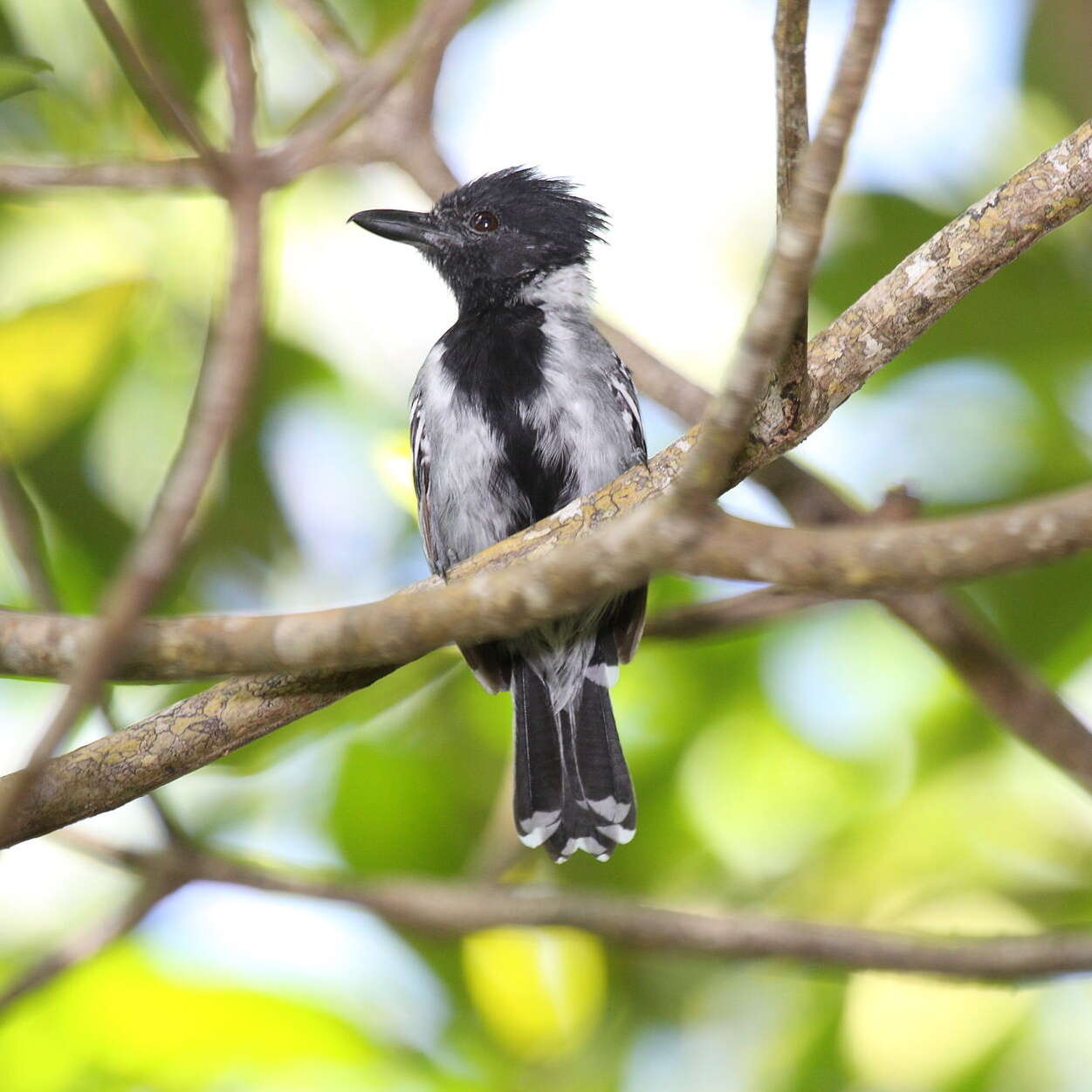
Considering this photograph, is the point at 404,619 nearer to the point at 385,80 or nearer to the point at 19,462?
the point at 385,80

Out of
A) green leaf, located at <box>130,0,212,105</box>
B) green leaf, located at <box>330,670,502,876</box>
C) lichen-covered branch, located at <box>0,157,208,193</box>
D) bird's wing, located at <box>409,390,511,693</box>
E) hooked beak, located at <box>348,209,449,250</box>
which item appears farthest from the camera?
hooked beak, located at <box>348,209,449,250</box>

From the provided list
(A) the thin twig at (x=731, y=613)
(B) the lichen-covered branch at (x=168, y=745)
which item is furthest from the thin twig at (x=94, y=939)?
(A) the thin twig at (x=731, y=613)

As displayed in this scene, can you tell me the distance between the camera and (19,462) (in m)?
3.56

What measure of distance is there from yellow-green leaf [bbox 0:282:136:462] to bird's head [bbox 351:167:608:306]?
98 centimetres

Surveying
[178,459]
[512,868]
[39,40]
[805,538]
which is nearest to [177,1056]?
[512,868]

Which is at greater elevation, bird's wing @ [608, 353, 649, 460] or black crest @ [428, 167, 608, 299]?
black crest @ [428, 167, 608, 299]

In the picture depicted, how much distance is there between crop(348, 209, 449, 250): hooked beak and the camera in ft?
14.2

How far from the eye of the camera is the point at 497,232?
14.6 feet

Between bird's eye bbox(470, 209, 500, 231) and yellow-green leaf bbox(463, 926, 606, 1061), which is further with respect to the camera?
bird's eye bbox(470, 209, 500, 231)

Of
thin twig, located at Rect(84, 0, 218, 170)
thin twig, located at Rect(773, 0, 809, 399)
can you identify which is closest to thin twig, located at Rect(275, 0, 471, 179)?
thin twig, located at Rect(84, 0, 218, 170)

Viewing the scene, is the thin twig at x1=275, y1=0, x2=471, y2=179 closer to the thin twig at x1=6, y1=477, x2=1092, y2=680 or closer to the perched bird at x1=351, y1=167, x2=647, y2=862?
the thin twig at x1=6, y1=477, x2=1092, y2=680

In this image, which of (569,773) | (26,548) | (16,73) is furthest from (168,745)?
(16,73)

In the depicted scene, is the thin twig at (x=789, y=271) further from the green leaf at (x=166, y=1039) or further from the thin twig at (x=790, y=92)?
the green leaf at (x=166, y=1039)

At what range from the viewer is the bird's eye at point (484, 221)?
4480 mm
